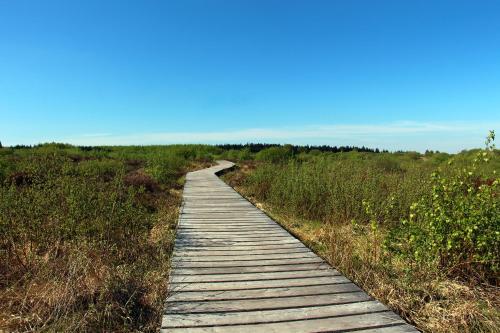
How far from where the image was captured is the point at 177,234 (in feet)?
18.7

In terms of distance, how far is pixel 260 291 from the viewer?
345cm

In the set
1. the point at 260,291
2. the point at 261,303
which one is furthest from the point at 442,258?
the point at 261,303

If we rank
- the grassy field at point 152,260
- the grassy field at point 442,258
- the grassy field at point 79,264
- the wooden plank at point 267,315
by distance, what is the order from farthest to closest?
the grassy field at point 442,258 → the grassy field at point 152,260 → the grassy field at point 79,264 → the wooden plank at point 267,315

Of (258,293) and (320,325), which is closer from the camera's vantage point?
(320,325)

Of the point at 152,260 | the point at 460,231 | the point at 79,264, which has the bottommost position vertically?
the point at 152,260

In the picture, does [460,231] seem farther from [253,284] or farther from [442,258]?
[253,284]

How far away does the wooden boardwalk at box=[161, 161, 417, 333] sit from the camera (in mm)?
2826

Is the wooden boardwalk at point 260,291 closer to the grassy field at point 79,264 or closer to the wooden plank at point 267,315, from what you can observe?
the wooden plank at point 267,315

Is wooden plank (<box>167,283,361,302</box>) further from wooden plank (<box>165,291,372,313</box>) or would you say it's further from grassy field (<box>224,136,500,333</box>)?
grassy field (<box>224,136,500,333</box>)

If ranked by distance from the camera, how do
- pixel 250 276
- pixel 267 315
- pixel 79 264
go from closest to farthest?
1. pixel 267 315
2. pixel 79 264
3. pixel 250 276

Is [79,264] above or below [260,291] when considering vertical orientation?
above

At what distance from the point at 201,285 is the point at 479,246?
3203mm

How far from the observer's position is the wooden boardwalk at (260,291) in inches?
111

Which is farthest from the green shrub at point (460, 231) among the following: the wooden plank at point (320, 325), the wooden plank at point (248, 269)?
the wooden plank at point (320, 325)
